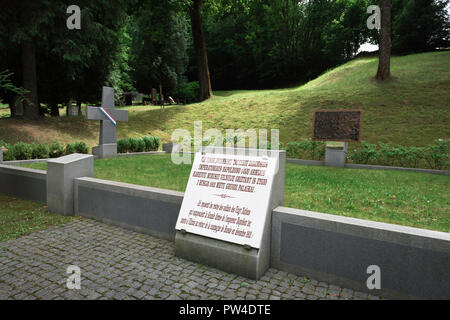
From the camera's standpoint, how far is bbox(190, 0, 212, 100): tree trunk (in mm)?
25344

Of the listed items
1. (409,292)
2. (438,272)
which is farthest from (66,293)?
(438,272)

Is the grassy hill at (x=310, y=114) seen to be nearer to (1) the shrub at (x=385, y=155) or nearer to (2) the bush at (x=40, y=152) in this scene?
(1) the shrub at (x=385, y=155)

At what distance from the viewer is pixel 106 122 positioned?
1286cm

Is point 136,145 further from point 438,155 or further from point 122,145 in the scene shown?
point 438,155

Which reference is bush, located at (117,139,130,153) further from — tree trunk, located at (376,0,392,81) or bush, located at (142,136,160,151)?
tree trunk, located at (376,0,392,81)

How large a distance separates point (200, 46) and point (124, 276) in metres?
25.1

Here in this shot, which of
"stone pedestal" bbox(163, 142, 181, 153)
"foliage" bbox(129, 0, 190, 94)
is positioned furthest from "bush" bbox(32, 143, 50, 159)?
"foliage" bbox(129, 0, 190, 94)

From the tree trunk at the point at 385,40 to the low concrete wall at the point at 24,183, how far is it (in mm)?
20174

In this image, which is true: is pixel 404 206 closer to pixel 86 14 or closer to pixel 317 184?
pixel 317 184

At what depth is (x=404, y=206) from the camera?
566 cm

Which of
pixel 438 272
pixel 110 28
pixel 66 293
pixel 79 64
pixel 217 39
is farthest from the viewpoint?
pixel 217 39

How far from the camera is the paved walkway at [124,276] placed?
11.3 ft

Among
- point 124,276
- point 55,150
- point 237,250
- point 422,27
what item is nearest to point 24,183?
point 124,276

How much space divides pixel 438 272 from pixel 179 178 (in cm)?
593
